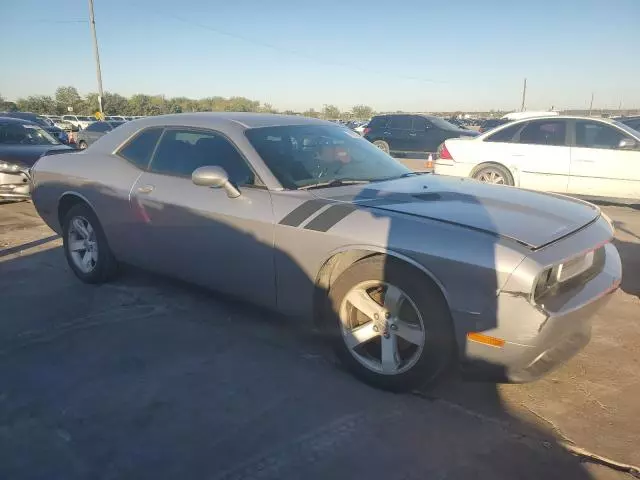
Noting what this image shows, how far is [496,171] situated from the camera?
8.77 meters

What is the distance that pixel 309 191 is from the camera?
321 cm

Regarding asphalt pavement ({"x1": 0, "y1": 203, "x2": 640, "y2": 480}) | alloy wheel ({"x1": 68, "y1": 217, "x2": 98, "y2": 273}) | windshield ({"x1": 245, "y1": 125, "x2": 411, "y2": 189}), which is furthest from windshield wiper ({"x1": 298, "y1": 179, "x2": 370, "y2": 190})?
alloy wheel ({"x1": 68, "y1": 217, "x2": 98, "y2": 273})

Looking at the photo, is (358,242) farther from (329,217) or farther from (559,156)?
(559,156)

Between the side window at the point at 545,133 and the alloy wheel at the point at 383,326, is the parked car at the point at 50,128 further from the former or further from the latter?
the alloy wheel at the point at 383,326

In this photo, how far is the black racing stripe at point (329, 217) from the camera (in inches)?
114

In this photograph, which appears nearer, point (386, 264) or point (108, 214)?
point (386, 264)

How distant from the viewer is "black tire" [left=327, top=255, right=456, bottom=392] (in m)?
2.55

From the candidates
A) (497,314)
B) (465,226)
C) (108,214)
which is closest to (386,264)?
(465,226)

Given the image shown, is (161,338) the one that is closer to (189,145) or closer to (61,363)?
(61,363)

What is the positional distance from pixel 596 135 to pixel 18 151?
946 centimetres

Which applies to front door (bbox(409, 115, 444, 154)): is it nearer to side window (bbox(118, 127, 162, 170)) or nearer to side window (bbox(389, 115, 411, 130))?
side window (bbox(389, 115, 411, 130))

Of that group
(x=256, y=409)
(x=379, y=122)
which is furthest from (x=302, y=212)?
(x=379, y=122)

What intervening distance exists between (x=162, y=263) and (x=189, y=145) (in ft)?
3.01

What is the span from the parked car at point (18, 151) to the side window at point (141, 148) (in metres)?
4.65
